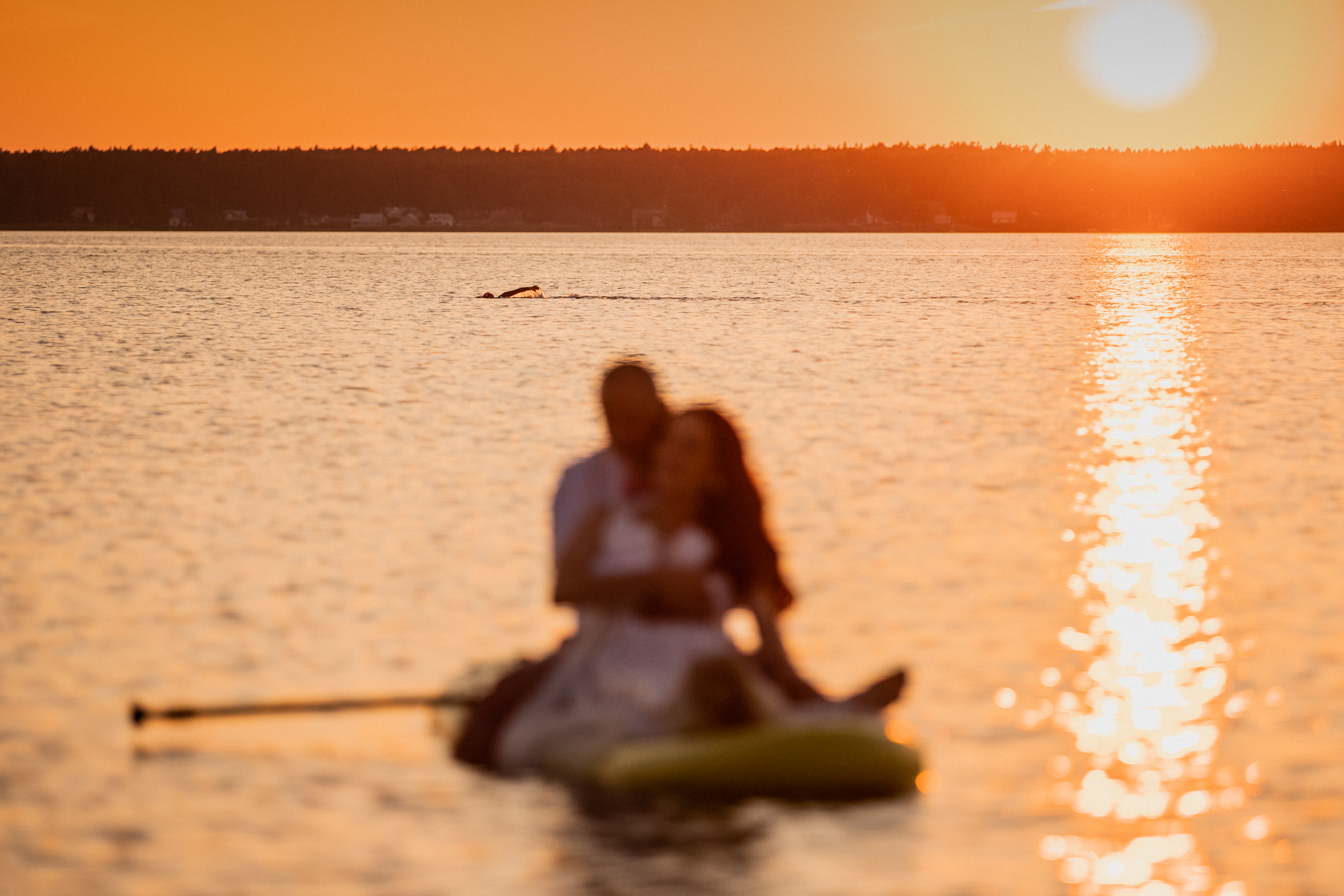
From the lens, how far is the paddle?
10109mm

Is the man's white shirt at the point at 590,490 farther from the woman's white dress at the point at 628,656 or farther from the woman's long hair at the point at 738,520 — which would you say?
the woman's long hair at the point at 738,520

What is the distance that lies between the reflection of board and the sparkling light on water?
925 mm

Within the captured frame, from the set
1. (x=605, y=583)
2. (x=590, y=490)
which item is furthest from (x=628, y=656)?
(x=590, y=490)

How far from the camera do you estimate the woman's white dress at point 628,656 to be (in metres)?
8.42

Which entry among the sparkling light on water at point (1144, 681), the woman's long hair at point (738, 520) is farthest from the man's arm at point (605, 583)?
the sparkling light on water at point (1144, 681)

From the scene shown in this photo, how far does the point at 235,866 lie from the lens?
317 inches

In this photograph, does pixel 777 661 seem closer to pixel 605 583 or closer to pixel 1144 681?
pixel 605 583

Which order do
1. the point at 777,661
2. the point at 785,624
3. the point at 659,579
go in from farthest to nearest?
the point at 785,624
the point at 777,661
the point at 659,579

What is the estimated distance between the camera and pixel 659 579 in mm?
8352

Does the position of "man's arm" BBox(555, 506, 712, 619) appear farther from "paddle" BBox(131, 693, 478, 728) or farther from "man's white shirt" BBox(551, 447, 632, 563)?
"paddle" BBox(131, 693, 478, 728)

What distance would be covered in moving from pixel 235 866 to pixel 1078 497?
13.2 metres

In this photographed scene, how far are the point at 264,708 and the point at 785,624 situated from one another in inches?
164

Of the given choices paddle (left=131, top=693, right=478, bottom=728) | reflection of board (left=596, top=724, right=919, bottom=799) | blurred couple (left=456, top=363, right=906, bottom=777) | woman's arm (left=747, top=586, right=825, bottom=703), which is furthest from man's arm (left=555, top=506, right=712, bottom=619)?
paddle (left=131, top=693, right=478, bottom=728)

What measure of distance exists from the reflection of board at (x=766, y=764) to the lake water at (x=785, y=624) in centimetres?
14
